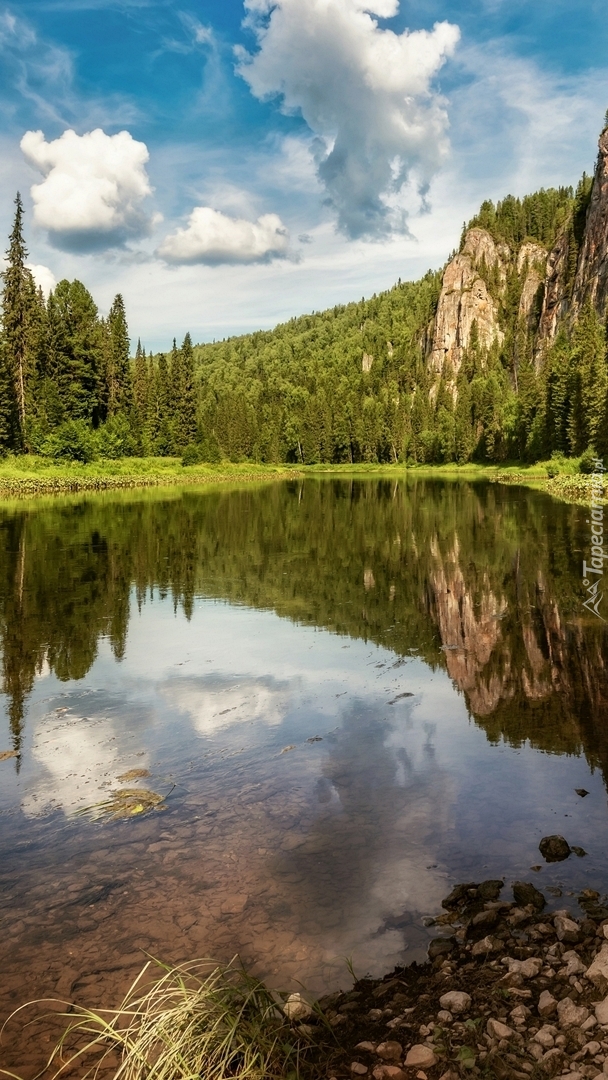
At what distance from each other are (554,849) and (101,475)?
A: 280ft

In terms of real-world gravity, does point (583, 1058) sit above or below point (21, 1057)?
above

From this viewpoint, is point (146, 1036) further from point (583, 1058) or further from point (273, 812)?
point (273, 812)

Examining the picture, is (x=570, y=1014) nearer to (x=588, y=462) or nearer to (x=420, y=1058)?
(x=420, y=1058)

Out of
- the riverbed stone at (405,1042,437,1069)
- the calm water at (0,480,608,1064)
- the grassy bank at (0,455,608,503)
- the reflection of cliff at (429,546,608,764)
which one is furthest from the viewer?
the grassy bank at (0,455,608,503)

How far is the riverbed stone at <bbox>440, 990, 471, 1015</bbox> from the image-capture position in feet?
17.9

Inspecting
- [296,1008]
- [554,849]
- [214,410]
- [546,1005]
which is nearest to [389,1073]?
[296,1008]

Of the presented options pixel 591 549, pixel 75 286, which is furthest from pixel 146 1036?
pixel 75 286

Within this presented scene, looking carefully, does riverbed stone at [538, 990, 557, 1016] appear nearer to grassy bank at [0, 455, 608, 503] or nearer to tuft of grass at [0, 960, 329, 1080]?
tuft of grass at [0, 960, 329, 1080]

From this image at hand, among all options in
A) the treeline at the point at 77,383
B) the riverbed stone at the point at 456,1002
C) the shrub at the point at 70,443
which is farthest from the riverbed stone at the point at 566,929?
the shrub at the point at 70,443

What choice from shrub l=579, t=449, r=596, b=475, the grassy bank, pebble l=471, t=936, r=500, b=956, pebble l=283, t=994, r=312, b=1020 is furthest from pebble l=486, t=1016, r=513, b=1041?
shrub l=579, t=449, r=596, b=475

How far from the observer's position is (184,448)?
113375mm

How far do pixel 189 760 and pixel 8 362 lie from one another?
82730mm

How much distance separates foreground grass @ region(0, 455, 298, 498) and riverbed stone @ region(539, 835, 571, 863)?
218 feet

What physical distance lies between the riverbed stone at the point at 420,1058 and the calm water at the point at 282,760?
54.4 inches
